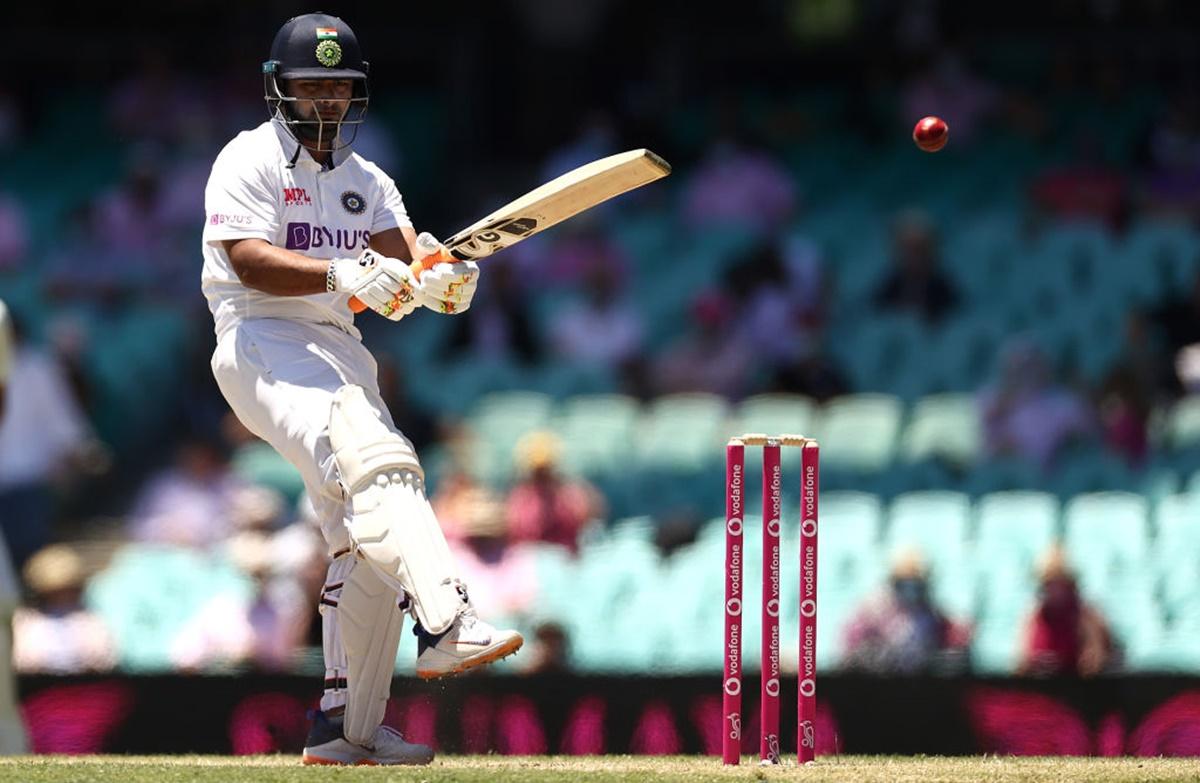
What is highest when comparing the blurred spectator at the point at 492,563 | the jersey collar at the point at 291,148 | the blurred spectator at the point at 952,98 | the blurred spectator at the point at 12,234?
the blurred spectator at the point at 952,98

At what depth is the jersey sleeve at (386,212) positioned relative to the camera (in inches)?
214

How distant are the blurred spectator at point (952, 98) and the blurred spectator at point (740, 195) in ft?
2.82

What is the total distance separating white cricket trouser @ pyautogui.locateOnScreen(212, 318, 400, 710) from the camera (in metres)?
5.12

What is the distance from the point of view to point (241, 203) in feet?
17.0

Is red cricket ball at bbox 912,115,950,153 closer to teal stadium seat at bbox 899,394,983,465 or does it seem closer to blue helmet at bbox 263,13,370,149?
blue helmet at bbox 263,13,370,149

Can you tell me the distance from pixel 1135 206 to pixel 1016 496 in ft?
7.34

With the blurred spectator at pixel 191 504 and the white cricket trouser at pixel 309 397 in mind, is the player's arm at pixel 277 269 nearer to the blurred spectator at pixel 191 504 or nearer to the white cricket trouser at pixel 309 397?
the white cricket trouser at pixel 309 397

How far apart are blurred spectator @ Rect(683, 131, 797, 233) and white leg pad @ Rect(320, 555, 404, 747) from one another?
20.1 ft

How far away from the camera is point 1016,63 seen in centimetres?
1177

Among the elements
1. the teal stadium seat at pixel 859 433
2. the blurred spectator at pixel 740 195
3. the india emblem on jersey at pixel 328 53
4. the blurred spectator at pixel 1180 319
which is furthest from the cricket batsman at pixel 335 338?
the blurred spectator at pixel 740 195

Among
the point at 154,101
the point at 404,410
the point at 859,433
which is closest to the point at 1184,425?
the point at 859,433

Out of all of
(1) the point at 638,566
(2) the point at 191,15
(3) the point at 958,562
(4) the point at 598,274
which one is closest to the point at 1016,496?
(3) the point at 958,562

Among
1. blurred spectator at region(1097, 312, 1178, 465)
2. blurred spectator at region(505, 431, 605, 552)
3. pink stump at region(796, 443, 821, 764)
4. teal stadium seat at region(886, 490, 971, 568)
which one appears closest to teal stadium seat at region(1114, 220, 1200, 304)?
blurred spectator at region(1097, 312, 1178, 465)

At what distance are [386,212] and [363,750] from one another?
134 centimetres
